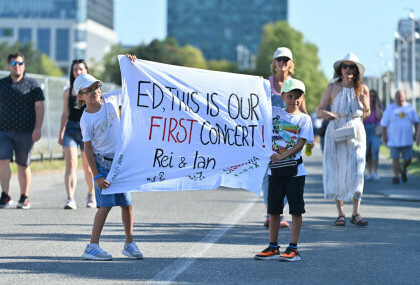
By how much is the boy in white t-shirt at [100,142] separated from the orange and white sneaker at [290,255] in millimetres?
1257

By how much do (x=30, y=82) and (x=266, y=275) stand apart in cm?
693

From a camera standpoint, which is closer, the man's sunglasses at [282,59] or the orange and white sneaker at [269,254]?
the orange and white sneaker at [269,254]

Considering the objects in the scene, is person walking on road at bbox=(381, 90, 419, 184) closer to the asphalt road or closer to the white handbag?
the asphalt road

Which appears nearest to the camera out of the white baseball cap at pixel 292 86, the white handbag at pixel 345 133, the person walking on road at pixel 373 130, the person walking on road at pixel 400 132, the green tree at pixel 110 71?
the white baseball cap at pixel 292 86

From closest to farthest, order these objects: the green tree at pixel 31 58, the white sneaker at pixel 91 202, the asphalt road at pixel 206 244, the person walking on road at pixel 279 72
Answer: the asphalt road at pixel 206 244
the person walking on road at pixel 279 72
the white sneaker at pixel 91 202
the green tree at pixel 31 58

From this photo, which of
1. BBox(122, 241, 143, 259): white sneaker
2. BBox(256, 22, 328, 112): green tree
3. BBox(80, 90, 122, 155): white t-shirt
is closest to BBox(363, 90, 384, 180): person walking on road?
BBox(80, 90, 122, 155): white t-shirt

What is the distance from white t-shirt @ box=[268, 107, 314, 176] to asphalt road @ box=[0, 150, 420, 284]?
1.02 m

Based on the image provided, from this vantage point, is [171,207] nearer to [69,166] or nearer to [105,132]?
[69,166]

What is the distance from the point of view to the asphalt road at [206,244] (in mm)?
8062

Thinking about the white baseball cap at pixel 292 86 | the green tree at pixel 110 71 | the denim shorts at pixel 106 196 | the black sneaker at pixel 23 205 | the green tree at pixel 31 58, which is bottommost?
the black sneaker at pixel 23 205

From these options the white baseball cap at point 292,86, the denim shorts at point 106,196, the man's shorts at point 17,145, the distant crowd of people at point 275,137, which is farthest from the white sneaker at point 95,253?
the man's shorts at point 17,145

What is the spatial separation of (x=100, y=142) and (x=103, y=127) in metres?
0.14

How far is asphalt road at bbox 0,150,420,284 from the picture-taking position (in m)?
8.06

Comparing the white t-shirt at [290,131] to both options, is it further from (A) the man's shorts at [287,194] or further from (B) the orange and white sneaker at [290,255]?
(B) the orange and white sneaker at [290,255]
